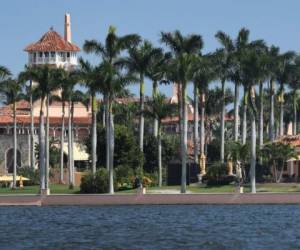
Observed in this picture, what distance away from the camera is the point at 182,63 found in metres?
95.7

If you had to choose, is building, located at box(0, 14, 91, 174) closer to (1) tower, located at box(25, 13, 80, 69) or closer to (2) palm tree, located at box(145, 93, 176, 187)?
(1) tower, located at box(25, 13, 80, 69)

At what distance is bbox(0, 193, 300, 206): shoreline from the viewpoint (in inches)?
→ 3393

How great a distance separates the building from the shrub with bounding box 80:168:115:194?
120 ft

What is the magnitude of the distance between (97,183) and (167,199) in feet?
39.6

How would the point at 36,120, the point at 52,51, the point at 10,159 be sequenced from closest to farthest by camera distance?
the point at 10,159
the point at 36,120
the point at 52,51

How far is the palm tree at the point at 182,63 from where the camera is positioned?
95688 mm

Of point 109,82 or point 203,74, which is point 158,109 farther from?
point 109,82

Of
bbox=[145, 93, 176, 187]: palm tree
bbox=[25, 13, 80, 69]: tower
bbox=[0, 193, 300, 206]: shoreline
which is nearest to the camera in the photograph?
bbox=[0, 193, 300, 206]: shoreline

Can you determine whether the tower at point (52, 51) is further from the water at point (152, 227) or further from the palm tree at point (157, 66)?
the water at point (152, 227)


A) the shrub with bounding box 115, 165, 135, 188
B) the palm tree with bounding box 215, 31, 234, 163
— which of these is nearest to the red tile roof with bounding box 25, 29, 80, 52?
the palm tree with bounding box 215, 31, 234, 163

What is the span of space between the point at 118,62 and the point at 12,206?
20424mm

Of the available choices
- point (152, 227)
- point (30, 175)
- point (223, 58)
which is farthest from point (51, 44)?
point (152, 227)

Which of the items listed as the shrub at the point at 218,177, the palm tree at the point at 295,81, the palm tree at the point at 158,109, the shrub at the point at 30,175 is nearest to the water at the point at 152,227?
the shrub at the point at 218,177

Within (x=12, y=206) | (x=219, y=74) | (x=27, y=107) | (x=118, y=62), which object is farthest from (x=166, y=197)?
(x=27, y=107)
